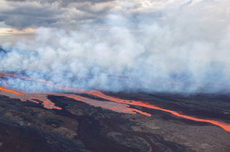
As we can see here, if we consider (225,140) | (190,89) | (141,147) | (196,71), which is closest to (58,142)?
(141,147)

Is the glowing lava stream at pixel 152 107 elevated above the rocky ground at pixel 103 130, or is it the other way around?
the glowing lava stream at pixel 152 107

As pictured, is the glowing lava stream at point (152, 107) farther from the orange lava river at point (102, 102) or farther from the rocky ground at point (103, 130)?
the rocky ground at point (103, 130)

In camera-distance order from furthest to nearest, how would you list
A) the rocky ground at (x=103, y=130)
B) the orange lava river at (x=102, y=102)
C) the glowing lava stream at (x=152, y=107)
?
the orange lava river at (x=102, y=102) → the glowing lava stream at (x=152, y=107) → the rocky ground at (x=103, y=130)

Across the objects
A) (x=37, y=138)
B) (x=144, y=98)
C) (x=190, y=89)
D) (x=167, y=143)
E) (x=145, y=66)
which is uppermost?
(x=145, y=66)

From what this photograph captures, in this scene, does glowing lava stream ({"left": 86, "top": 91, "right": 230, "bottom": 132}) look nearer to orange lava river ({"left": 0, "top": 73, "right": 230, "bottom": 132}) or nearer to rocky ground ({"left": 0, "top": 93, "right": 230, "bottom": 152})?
orange lava river ({"left": 0, "top": 73, "right": 230, "bottom": 132})

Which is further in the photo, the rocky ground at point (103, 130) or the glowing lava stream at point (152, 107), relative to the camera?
the glowing lava stream at point (152, 107)

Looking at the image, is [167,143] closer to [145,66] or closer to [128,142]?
[128,142]

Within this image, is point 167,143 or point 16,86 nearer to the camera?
point 167,143

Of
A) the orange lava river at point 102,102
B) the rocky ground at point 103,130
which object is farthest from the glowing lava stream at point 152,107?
the rocky ground at point 103,130
